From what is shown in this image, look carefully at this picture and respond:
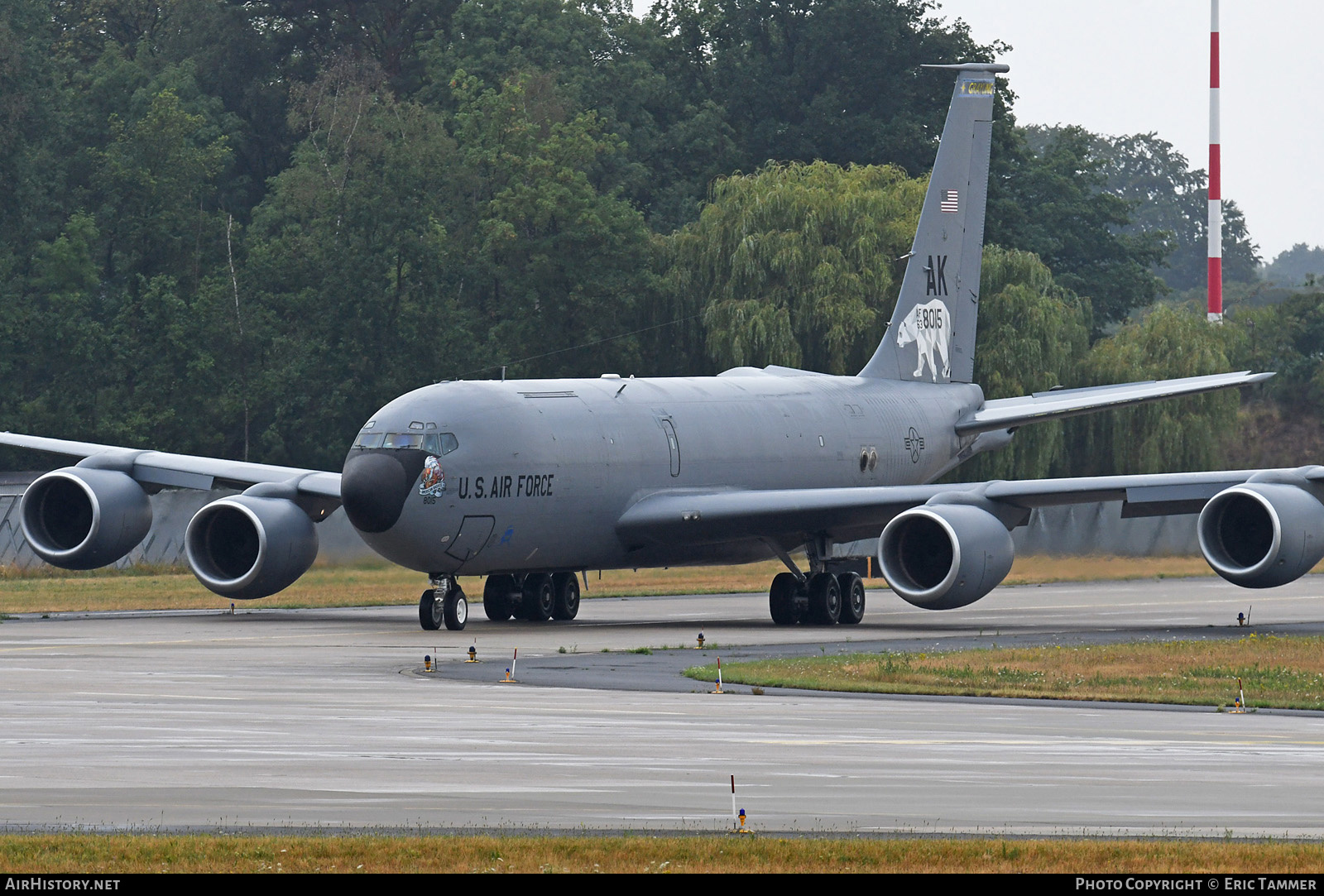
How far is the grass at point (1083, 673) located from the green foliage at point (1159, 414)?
3190 centimetres

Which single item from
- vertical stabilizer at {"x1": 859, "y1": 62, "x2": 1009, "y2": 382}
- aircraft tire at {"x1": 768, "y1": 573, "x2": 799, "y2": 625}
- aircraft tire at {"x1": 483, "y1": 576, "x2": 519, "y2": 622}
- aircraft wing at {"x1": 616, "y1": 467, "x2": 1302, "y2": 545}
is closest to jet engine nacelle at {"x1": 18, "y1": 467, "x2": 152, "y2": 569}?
aircraft tire at {"x1": 483, "y1": 576, "x2": 519, "y2": 622}

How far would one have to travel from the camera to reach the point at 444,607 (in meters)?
33.3

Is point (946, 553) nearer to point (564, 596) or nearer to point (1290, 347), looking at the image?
point (564, 596)

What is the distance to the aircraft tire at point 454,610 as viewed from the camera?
33312 mm

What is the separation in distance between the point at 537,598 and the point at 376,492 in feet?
16.1

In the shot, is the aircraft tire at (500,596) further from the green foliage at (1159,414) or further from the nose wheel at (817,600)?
the green foliage at (1159,414)

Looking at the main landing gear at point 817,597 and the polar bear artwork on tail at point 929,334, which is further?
the polar bear artwork on tail at point 929,334

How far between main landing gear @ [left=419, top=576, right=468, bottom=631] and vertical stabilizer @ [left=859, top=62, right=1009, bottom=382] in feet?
44.1

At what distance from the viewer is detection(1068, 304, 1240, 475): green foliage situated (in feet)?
201

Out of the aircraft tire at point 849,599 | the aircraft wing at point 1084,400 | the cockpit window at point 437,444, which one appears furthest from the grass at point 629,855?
the aircraft wing at point 1084,400

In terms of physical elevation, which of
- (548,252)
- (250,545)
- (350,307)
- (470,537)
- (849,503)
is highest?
(548,252)

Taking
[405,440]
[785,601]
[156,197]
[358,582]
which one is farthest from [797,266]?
[405,440]

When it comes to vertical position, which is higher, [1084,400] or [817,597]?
[1084,400]

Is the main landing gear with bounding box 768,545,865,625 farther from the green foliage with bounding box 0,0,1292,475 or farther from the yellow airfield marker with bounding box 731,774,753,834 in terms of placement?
the green foliage with bounding box 0,0,1292,475
